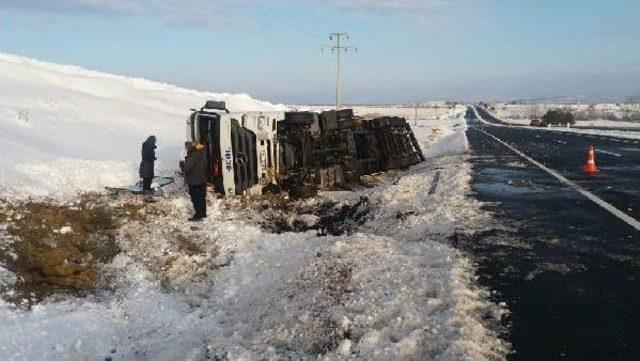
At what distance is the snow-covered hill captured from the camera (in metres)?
12.1

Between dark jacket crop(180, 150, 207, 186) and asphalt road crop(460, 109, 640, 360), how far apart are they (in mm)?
4880

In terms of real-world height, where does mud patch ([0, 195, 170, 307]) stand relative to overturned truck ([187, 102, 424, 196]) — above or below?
below

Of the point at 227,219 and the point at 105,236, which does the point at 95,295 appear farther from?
the point at 227,219

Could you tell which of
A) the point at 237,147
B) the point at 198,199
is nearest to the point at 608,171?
the point at 237,147

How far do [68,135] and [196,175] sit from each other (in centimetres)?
963

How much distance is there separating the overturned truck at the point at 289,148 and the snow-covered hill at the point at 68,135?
2.76 meters

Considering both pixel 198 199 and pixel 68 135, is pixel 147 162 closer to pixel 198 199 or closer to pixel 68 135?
pixel 198 199

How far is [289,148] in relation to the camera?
47.9 ft

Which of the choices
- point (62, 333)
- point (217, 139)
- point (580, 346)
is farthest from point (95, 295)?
point (580, 346)

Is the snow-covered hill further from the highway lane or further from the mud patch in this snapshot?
the highway lane

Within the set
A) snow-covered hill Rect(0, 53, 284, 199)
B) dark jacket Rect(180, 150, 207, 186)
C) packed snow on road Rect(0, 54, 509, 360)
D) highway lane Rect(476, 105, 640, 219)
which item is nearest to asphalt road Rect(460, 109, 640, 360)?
highway lane Rect(476, 105, 640, 219)

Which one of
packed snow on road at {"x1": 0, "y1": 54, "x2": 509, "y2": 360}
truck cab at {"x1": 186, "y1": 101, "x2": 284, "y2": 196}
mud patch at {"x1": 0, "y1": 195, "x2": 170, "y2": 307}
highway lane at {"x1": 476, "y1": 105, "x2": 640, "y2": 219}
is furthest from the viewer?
highway lane at {"x1": 476, "y1": 105, "x2": 640, "y2": 219}

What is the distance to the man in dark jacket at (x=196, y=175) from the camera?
10852 millimetres

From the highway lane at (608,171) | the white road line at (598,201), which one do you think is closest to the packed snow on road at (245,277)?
the white road line at (598,201)
